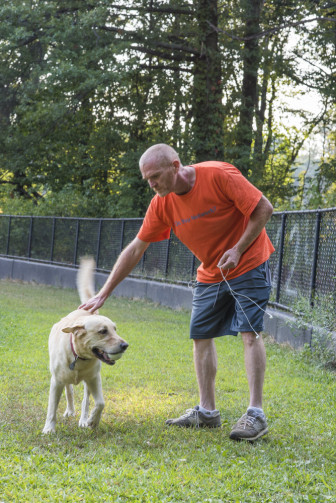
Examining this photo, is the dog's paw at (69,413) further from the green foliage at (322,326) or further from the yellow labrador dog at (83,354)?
the green foliage at (322,326)

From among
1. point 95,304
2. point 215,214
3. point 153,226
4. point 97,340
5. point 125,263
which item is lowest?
point 97,340

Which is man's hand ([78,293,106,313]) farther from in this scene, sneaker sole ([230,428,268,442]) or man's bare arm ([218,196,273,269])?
sneaker sole ([230,428,268,442])

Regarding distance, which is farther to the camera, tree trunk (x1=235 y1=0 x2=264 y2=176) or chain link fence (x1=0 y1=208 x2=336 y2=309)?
tree trunk (x1=235 y1=0 x2=264 y2=176)

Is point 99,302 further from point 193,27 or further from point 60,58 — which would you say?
point 193,27

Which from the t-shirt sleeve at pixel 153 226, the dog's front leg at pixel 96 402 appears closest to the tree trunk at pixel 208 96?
the t-shirt sleeve at pixel 153 226

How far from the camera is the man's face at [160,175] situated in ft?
14.8

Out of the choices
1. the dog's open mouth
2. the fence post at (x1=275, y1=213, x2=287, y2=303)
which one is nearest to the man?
the dog's open mouth

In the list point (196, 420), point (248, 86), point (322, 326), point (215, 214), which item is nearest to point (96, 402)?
point (196, 420)

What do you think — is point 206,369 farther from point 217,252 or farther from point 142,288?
point 142,288

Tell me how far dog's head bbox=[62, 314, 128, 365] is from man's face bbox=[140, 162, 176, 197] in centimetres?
102

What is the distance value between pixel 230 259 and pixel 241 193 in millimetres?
470

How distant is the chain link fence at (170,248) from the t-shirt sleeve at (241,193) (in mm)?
3630

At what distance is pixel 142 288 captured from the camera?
640 inches

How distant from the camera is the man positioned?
14.9ft
